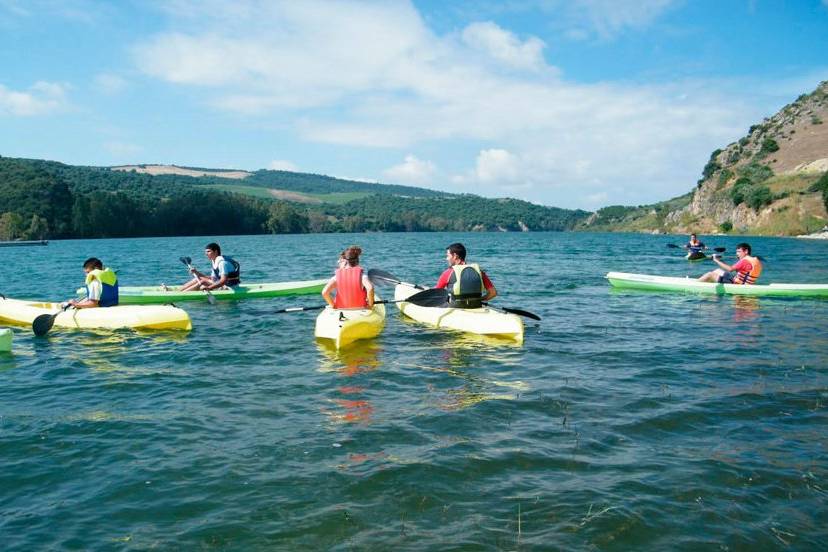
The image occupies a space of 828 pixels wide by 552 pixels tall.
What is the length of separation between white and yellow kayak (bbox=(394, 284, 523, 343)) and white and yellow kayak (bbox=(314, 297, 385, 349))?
1.33m

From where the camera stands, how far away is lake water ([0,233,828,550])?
427cm

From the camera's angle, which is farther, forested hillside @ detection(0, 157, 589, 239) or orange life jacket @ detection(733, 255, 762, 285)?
forested hillside @ detection(0, 157, 589, 239)

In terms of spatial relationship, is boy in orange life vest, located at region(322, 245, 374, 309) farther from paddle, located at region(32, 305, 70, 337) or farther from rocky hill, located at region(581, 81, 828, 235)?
rocky hill, located at region(581, 81, 828, 235)

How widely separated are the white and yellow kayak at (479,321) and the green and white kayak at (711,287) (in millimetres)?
9061

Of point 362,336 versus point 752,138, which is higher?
point 752,138

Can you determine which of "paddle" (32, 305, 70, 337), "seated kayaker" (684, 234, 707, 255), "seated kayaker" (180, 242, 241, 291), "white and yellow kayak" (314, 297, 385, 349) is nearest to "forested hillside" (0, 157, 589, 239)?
"seated kayaker" (180, 242, 241, 291)

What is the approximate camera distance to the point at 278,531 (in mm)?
4242

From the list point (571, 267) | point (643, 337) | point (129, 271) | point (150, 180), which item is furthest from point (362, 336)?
point (150, 180)

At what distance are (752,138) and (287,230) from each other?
282ft

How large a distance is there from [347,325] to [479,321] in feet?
7.70

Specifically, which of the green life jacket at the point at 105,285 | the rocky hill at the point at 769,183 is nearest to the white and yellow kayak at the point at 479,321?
the green life jacket at the point at 105,285

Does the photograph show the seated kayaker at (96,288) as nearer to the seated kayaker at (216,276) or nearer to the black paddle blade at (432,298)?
the seated kayaker at (216,276)

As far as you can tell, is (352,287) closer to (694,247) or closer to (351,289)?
(351,289)

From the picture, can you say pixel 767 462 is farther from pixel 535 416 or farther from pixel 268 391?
pixel 268 391
